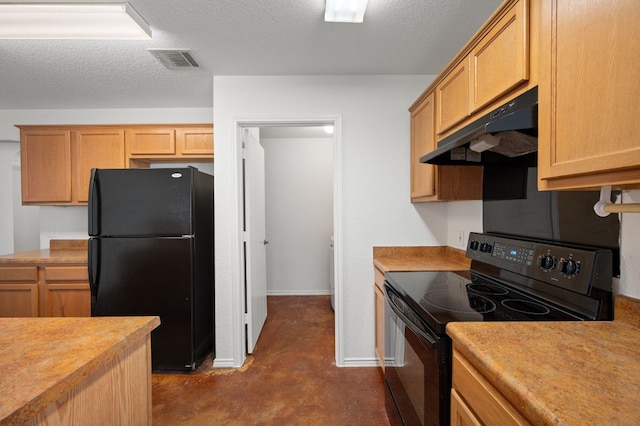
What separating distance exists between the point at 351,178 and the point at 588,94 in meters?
1.67

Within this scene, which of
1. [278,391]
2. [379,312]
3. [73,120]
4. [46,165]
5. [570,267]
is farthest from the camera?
[73,120]

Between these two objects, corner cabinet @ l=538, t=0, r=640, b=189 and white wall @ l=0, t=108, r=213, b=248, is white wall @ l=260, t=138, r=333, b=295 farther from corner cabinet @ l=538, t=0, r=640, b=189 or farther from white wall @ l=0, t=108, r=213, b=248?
corner cabinet @ l=538, t=0, r=640, b=189

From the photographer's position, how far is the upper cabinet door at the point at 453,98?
1.47 metres

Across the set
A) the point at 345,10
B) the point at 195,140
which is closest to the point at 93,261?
the point at 195,140

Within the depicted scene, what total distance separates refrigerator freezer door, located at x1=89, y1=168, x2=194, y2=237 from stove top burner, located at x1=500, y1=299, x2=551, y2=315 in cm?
212

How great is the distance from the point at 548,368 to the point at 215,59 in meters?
2.45

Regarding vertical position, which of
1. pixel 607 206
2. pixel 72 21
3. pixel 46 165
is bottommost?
pixel 607 206

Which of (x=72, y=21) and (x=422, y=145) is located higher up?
(x=72, y=21)

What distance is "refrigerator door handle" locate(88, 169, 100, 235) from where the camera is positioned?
2.20 m

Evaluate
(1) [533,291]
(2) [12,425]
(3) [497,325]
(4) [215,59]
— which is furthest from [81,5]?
(1) [533,291]

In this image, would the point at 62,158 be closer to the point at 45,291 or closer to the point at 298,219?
the point at 45,291

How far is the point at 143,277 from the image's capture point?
222cm

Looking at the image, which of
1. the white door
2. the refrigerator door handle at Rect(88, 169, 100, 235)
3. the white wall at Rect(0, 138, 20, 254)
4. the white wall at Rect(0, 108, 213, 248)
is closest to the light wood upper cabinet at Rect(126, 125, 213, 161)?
the white wall at Rect(0, 108, 213, 248)

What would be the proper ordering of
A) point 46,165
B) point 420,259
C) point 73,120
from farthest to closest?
point 73,120 → point 46,165 → point 420,259
